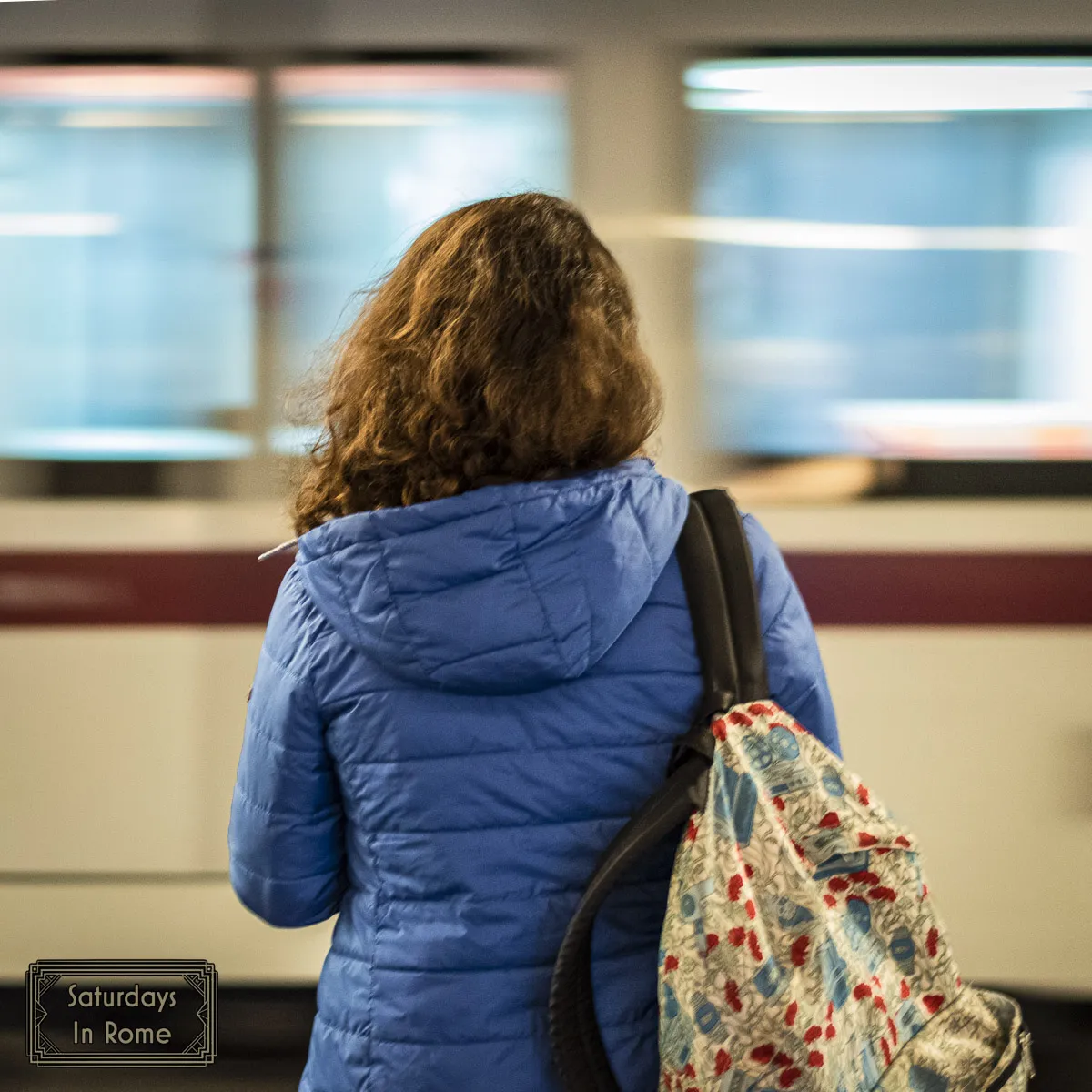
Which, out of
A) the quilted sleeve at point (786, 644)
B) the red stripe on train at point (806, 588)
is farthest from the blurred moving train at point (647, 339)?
the quilted sleeve at point (786, 644)

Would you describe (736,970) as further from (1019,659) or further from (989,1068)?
(1019,659)

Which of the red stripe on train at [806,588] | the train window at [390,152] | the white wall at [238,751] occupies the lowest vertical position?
the white wall at [238,751]

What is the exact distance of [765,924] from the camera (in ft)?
3.64

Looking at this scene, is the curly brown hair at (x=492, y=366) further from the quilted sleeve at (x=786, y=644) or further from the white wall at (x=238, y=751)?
the white wall at (x=238, y=751)

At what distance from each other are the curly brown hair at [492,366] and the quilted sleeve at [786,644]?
0.18 meters

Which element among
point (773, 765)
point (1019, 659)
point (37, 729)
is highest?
point (773, 765)

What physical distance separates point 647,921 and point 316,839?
0.36 meters

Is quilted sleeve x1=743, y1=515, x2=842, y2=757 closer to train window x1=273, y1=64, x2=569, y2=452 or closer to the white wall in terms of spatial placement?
the white wall

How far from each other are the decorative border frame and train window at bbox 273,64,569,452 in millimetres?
1252

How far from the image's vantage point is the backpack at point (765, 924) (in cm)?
109

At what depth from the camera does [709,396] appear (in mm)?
2646

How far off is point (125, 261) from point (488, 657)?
1976 millimetres

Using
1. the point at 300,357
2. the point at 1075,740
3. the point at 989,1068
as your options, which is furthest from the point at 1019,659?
the point at 300,357

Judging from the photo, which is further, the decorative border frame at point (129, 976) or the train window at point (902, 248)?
the decorative border frame at point (129, 976)
